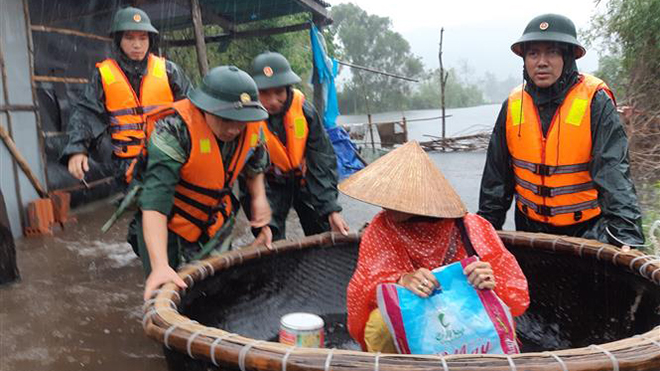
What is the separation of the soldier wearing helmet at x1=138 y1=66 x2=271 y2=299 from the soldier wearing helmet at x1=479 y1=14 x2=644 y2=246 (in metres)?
1.24

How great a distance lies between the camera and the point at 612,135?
7.89ft

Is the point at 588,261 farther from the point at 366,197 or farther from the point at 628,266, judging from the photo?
the point at 366,197

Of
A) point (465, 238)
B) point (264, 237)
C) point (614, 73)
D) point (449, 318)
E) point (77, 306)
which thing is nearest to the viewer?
point (449, 318)

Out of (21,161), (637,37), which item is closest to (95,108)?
(21,161)

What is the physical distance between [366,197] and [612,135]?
50.3 inches

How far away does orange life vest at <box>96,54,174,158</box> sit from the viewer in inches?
140

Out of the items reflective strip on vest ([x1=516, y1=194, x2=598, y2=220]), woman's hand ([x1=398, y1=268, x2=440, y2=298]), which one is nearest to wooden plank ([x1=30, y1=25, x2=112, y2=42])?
reflective strip on vest ([x1=516, y1=194, x2=598, y2=220])

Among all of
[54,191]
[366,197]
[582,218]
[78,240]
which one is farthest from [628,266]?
[54,191]

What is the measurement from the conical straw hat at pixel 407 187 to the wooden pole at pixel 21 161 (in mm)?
4305

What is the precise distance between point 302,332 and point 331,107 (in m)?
6.84

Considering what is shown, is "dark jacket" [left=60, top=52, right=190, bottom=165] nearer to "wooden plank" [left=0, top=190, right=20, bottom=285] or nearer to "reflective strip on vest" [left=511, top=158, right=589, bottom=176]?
"wooden plank" [left=0, top=190, right=20, bottom=285]

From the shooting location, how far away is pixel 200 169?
2307 millimetres

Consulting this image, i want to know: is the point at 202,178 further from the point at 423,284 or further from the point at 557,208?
the point at 557,208

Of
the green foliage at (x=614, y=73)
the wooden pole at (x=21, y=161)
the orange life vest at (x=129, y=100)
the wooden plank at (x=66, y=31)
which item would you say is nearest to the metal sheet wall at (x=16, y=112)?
the wooden pole at (x=21, y=161)
